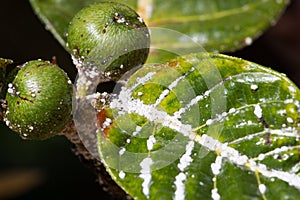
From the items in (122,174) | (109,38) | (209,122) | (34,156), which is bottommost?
(34,156)

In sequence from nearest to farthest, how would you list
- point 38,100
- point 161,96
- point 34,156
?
point 38,100, point 161,96, point 34,156

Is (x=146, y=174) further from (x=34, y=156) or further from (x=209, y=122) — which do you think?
(x=34, y=156)

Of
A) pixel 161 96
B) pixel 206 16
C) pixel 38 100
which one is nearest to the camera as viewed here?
pixel 38 100

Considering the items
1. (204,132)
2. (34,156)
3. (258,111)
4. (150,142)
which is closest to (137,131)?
(150,142)

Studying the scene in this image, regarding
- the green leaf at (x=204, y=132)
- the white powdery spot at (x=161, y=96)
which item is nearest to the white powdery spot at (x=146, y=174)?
the green leaf at (x=204, y=132)

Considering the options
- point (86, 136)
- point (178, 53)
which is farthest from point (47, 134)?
point (178, 53)

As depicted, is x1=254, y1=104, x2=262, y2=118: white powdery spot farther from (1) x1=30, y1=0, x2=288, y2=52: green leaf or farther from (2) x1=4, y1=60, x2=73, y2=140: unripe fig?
(1) x1=30, y1=0, x2=288, y2=52: green leaf

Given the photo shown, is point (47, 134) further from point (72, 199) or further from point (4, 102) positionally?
point (72, 199)
